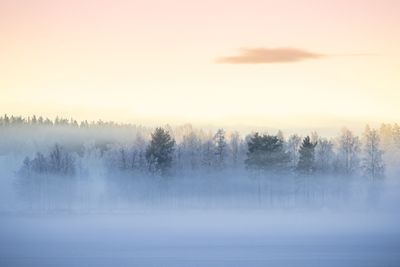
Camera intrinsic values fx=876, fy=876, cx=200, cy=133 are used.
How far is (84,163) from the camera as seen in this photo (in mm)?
144125

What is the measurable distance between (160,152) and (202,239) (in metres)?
20.8

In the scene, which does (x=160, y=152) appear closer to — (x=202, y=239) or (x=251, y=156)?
(x=251, y=156)

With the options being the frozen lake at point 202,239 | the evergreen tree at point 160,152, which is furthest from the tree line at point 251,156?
the frozen lake at point 202,239

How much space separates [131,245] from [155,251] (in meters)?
4.56

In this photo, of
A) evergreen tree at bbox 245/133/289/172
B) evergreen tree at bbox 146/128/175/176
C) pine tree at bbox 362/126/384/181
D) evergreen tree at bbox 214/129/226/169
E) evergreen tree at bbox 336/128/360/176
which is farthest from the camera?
evergreen tree at bbox 214/129/226/169

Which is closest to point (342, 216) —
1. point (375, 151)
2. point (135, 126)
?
point (375, 151)

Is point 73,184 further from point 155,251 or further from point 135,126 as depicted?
point 155,251

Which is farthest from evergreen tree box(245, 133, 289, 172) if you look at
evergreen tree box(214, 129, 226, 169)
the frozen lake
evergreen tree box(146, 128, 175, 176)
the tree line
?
evergreen tree box(214, 129, 226, 169)

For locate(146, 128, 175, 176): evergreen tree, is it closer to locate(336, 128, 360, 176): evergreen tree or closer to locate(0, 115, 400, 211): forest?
locate(0, 115, 400, 211): forest

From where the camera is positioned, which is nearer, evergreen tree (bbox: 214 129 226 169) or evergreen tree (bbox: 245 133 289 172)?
evergreen tree (bbox: 245 133 289 172)

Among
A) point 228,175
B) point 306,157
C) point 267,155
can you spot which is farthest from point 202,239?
point 228,175

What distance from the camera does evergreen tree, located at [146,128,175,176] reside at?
292 ft

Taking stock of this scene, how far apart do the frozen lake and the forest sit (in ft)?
7.24

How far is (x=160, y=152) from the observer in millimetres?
89625
